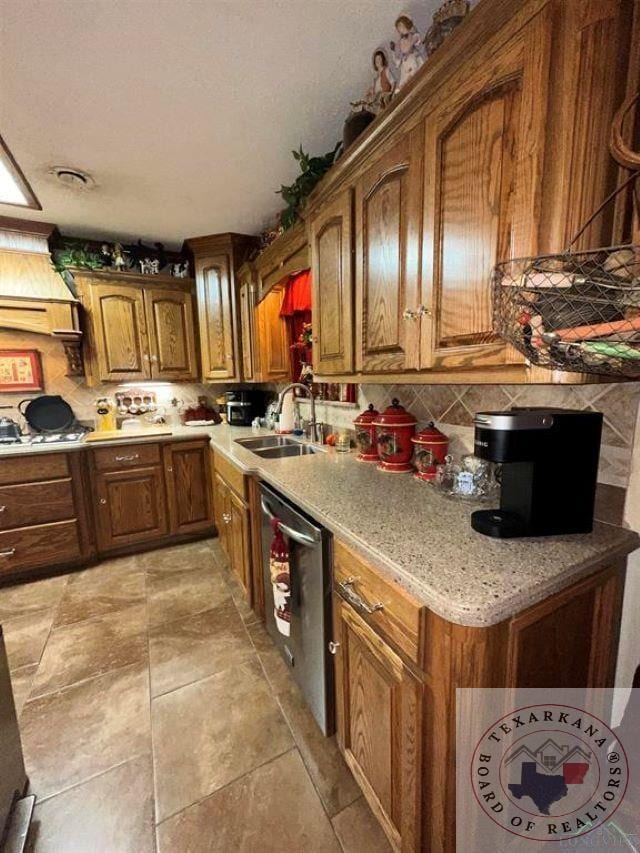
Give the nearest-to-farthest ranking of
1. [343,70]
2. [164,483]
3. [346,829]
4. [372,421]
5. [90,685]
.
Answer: [346,829]
[343,70]
[90,685]
[372,421]
[164,483]

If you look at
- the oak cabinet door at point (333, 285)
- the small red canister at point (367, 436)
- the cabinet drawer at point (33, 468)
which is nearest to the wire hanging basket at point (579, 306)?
the oak cabinet door at point (333, 285)

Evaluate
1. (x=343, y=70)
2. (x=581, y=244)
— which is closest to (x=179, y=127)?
(x=343, y=70)

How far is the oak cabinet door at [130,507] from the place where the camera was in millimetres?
2543

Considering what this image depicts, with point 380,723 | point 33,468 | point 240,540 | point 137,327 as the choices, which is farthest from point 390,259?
point 33,468

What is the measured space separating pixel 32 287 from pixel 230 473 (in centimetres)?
198

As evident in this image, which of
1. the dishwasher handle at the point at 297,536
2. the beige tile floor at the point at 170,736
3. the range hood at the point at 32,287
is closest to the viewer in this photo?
the beige tile floor at the point at 170,736

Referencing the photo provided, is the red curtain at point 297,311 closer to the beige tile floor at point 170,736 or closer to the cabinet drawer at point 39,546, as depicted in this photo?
the beige tile floor at point 170,736

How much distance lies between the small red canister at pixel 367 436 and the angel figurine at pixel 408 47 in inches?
45.8

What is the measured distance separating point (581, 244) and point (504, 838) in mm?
1324

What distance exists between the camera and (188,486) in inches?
110

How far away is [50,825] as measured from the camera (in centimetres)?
105

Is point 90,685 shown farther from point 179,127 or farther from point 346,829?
point 179,127

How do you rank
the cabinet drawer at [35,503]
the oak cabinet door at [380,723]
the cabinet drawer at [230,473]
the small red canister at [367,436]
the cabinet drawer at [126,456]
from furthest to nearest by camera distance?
the cabinet drawer at [126,456], the cabinet drawer at [35,503], the cabinet drawer at [230,473], the small red canister at [367,436], the oak cabinet door at [380,723]

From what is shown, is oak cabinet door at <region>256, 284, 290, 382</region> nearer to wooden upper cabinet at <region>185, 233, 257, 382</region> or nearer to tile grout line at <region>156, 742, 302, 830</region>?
wooden upper cabinet at <region>185, 233, 257, 382</region>
